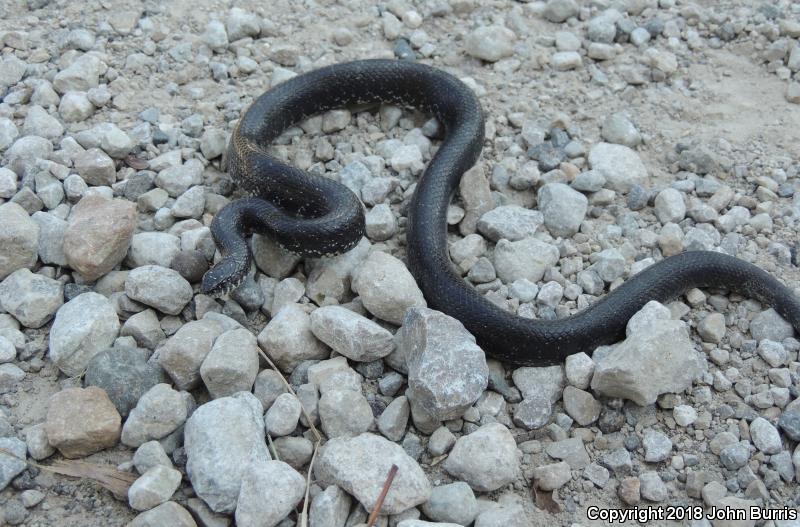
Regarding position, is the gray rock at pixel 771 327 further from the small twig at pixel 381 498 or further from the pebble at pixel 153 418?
the pebble at pixel 153 418

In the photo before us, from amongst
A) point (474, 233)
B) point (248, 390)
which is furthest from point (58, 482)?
point (474, 233)

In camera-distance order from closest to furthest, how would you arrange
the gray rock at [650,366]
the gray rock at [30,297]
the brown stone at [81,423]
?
the brown stone at [81,423]
the gray rock at [650,366]
the gray rock at [30,297]

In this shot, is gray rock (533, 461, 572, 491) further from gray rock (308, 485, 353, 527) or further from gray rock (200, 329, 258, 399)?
gray rock (200, 329, 258, 399)

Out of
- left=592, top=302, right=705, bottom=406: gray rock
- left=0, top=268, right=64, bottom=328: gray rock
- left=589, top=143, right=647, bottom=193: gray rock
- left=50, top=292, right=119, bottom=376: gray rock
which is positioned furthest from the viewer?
left=589, top=143, right=647, bottom=193: gray rock

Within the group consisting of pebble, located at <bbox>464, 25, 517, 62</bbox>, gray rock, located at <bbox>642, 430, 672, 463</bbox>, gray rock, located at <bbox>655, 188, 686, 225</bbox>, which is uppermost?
pebble, located at <bbox>464, 25, 517, 62</bbox>

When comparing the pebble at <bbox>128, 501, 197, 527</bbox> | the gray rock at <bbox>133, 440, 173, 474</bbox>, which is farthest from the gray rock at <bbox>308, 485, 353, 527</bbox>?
the gray rock at <bbox>133, 440, 173, 474</bbox>

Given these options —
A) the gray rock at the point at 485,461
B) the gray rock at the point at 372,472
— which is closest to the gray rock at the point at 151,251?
the gray rock at the point at 372,472

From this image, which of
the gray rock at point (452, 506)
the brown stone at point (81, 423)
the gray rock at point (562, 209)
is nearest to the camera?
the gray rock at point (452, 506)

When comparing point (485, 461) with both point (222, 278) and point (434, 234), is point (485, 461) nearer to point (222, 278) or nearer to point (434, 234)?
point (434, 234)
